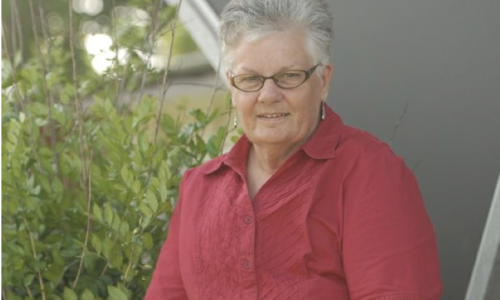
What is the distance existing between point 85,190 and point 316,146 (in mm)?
1128

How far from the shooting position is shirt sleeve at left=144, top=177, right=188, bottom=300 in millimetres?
2936

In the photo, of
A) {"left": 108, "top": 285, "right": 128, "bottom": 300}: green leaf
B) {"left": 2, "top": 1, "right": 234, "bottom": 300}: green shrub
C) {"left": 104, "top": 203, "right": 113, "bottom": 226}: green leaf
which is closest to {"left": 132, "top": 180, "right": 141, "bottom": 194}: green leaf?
{"left": 2, "top": 1, "right": 234, "bottom": 300}: green shrub

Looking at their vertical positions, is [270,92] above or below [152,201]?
above

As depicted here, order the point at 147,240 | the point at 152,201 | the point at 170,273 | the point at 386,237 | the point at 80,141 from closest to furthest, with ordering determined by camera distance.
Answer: the point at 386,237, the point at 170,273, the point at 152,201, the point at 147,240, the point at 80,141

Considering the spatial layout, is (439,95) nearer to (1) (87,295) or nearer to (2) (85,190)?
(2) (85,190)

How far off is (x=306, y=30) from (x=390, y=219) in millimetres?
572

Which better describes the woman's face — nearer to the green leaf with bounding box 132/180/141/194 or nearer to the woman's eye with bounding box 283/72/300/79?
the woman's eye with bounding box 283/72/300/79

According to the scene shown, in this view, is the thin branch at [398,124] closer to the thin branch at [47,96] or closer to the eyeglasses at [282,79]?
the eyeglasses at [282,79]

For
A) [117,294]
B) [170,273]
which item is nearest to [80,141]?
[117,294]

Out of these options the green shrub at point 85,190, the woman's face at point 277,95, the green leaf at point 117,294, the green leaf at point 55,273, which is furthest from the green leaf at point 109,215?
the woman's face at point 277,95

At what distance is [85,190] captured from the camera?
3432 mm

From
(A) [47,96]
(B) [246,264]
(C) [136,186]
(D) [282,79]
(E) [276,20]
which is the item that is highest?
(E) [276,20]

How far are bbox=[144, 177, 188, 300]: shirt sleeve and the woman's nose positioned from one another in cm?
53

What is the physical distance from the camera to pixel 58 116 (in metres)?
3.54
